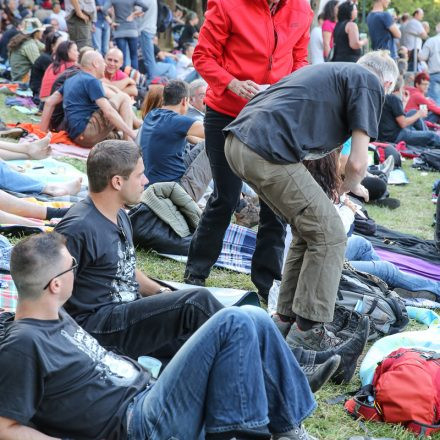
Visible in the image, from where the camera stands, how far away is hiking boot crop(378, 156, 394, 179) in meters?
8.96

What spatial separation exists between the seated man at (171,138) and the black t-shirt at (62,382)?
11.8ft

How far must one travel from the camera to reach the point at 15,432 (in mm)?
2346

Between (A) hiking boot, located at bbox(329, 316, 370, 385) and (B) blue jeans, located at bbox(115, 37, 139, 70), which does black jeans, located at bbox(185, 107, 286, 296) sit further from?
(B) blue jeans, located at bbox(115, 37, 139, 70)

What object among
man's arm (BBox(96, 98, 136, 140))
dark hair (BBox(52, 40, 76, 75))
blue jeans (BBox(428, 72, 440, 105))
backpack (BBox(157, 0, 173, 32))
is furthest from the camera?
backpack (BBox(157, 0, 173, 32))

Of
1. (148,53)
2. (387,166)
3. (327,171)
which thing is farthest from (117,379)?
(148,53)

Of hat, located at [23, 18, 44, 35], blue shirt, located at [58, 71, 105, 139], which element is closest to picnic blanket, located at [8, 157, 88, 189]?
blue shirt, located at [58, 71, 105, 139]

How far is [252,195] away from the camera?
679cm

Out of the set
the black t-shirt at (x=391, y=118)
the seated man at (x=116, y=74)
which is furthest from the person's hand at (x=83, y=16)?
the black t-shirt at (x=391, y=118)

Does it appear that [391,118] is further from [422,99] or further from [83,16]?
[83,16]

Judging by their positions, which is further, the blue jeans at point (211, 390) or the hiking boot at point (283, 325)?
the hiking boot at point (283, 325)

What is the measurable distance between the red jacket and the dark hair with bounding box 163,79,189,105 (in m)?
1.73

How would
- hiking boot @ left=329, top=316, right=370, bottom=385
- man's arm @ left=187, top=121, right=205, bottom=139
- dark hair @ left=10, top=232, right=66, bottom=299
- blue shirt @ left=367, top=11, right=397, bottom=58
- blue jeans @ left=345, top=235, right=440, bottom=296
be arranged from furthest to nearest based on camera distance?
blue shirt @ left=367, top=11, right=397, bottom=58
man's arm @ left=187, top=121, right=205, bottom=139
blue jeans @ left=345, top=235, right=440, bottom=296
hiking boot @ left=329, top=316, right=370, bottom=385
dark hair @ left=10, top=232, right=66, bottom=299

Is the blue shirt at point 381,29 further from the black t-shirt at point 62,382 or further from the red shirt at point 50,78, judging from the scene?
the black t-shirt at point 62,382

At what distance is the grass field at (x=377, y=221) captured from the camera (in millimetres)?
3328
